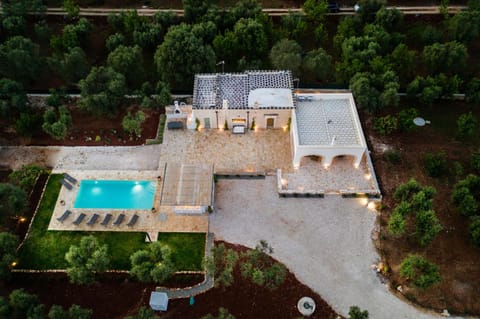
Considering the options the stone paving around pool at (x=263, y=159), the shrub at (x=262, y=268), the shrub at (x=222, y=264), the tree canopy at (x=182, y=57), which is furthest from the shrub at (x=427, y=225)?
the tree canopy at (x=182, y=57)

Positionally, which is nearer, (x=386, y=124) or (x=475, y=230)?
(x=475, y=230)

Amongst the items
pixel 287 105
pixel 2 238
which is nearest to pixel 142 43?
pixel 287 105

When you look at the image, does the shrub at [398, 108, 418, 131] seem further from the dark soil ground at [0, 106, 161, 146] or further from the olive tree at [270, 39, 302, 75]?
the dark soil ground at [0, 106, 161, 146]

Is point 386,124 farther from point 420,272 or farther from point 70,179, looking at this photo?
point 70,179

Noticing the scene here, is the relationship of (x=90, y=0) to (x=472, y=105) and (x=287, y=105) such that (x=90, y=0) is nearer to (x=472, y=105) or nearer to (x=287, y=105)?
(x=287, y=105)

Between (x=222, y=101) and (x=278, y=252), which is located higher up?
(x=222, y=101)

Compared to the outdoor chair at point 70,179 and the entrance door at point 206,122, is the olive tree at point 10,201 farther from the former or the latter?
the entrance door at point 206,122

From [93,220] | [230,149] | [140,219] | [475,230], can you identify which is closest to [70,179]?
[93,220]
